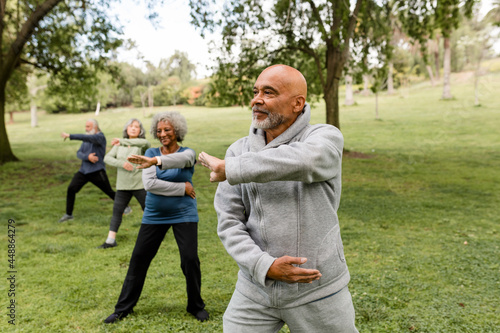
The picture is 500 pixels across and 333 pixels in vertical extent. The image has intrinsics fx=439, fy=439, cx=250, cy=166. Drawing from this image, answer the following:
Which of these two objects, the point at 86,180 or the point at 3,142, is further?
the point at 3,142

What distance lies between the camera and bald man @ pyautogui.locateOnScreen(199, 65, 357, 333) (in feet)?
6.86

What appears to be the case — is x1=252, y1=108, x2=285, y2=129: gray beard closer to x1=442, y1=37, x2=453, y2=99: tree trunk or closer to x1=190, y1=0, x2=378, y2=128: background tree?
x1=190, y1=0, x2=378, y2=128: background tree

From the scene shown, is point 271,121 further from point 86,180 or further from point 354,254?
point 86,180

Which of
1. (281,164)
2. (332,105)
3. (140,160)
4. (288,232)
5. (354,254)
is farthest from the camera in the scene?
(332,105)

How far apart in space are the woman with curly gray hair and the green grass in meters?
0.28

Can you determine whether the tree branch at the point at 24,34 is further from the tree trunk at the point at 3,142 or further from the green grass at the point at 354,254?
the green grass at the point at 354,254

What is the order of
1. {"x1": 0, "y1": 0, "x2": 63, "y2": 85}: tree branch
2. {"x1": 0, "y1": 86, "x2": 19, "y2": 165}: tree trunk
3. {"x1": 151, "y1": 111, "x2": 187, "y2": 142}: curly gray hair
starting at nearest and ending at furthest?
{"x1": 151, "y1": 111, "x2": 187, "y2": 142}: curly gray hair
{"x1": 0, "y1": 0, "x2": 63, "y2": 85}: tree branch
{"x1": 0, "y1": 86, "x2": 19, "y2": 165}: tree trunk

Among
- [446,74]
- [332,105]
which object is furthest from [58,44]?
[446,74]

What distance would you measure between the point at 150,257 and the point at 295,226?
8.66 feet

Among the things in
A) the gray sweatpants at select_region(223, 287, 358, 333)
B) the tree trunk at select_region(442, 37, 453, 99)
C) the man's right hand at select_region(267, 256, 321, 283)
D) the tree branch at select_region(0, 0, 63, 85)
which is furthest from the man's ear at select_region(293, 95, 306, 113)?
the tree trunk at select_region(442, 37, 453, 99)

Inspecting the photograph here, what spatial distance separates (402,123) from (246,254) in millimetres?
28820

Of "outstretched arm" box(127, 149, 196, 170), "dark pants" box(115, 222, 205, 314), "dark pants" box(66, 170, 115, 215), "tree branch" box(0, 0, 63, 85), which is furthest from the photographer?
"tree branch" box(0, 0, 63, 85)

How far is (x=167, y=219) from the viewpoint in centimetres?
441

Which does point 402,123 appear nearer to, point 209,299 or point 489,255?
point 489,255
